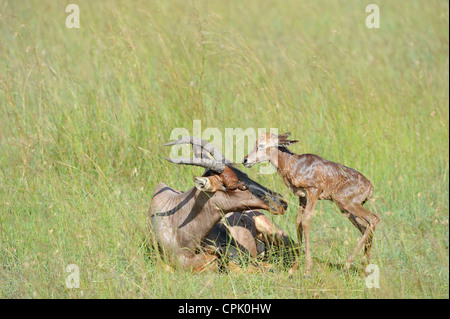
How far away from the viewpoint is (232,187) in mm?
5738

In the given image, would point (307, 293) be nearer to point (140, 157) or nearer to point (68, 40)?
point (140, 157)

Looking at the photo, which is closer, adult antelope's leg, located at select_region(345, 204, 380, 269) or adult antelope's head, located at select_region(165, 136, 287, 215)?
adult antelope's leg, located at select_region(345, 204, 380, 269)

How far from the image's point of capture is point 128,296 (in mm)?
5301

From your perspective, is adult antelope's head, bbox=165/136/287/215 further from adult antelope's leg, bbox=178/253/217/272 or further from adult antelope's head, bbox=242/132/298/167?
adult antelope's leg, bbox=178/253/217/272

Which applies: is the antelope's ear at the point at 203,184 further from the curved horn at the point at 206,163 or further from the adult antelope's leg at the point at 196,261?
the adult antelope's leg at the point at 196,261

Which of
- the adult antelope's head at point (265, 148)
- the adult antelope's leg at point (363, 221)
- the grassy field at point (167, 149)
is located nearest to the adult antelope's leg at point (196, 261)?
the grassy field at point (167, 149)

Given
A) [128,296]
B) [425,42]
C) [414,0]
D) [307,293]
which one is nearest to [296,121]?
[307,293]

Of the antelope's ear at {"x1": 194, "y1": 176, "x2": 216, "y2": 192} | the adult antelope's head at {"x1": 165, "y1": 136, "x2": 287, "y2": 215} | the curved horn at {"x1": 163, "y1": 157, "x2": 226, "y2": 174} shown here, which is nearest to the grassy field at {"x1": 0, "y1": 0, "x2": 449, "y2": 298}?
the adult antelope's head at {"x1": 165, "y1": 136, "x2": 287, "y2": 215}

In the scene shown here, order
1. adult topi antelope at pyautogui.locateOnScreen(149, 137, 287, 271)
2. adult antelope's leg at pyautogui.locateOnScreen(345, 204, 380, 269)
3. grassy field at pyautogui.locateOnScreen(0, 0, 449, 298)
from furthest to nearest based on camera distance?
grassy field at pyautogui.locateOnScreen(0, 0, 449, 298)
adult topi antelope at pyautogui.locateOnScreen(149, 137, 287, 271)
adult antelope's leg at pyautogui.locateOnScreen(345, 204, 380, 269)

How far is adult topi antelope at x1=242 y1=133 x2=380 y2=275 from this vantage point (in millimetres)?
5336

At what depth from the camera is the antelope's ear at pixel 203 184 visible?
558cm

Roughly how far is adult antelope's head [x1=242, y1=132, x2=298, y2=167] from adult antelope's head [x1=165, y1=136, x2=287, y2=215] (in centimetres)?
41

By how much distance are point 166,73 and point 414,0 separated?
782cm

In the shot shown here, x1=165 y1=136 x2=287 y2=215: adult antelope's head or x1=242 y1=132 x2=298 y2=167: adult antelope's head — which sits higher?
x1=242 y1=132 x2=298 y2=167: adult antelope's head
